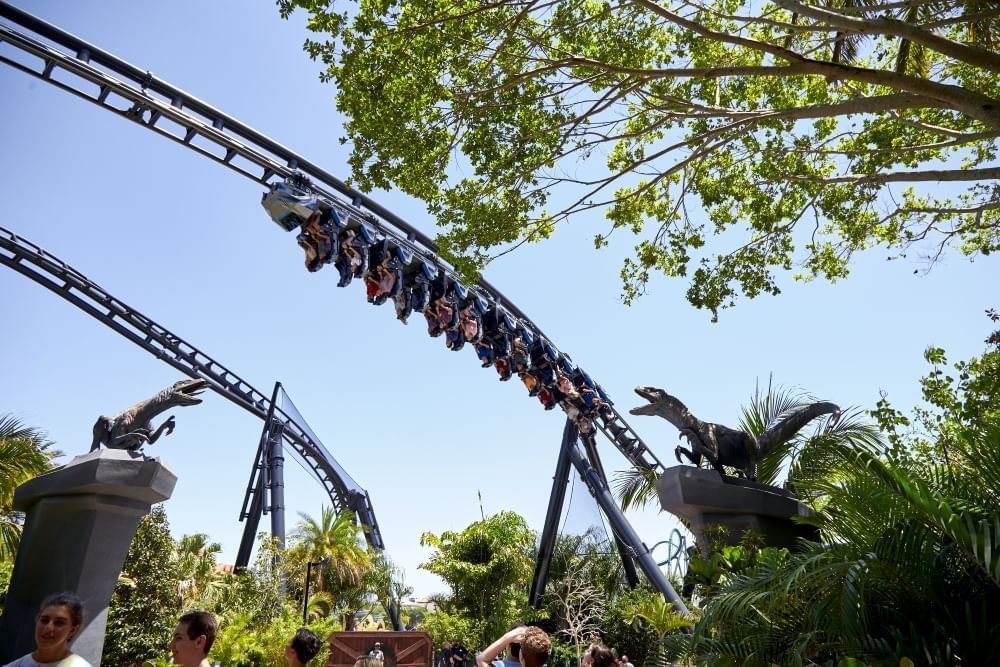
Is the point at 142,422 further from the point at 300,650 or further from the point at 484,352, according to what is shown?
the point at 300,650

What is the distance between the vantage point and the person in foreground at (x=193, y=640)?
3156 mm

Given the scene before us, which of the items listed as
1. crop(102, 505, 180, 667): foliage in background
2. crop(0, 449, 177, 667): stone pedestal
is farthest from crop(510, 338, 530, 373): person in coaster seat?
crop(102, 505, 180, 667): foliage in background

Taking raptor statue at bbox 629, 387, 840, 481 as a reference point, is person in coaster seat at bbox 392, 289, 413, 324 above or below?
above

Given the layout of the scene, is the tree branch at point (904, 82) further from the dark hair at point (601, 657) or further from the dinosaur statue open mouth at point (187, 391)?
the dinosaur statue open mouth at point (187, 391)

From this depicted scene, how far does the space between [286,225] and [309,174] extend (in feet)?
6.17

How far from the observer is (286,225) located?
12273mm

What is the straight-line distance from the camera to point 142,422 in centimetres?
1100

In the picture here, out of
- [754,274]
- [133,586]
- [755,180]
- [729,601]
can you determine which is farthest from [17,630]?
[755,180]

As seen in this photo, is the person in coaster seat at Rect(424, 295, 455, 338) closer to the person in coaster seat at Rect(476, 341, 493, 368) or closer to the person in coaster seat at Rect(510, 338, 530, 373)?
the person in coaster seat at Rect(476, 341, 493, 368)

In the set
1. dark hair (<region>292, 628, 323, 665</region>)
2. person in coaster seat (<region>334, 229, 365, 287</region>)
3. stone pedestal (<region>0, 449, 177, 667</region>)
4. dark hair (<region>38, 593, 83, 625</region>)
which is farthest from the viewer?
person in coaster seat (<region>334, 229, 365, 287</region>)

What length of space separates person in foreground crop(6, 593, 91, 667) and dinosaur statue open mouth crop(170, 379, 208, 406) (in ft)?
29.8

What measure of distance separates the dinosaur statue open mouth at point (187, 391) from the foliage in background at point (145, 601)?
4.16 meters

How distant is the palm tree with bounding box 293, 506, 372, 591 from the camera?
78.2 ft

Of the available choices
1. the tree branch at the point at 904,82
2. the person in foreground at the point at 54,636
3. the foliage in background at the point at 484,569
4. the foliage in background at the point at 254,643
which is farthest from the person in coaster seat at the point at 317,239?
the foliage in background at the point at 484,569
